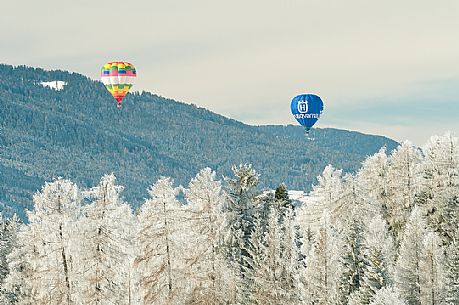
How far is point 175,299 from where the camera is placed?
5672 centimetres

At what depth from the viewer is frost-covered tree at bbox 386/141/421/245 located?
79.9 m

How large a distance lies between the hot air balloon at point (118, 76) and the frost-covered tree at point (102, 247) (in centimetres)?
9853

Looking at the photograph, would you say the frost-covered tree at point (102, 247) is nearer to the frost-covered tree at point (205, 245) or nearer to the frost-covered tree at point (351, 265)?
the frost-covered tree at point (205, 245)

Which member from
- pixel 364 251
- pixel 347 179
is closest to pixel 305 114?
pixel 347 179

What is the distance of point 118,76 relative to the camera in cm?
15325

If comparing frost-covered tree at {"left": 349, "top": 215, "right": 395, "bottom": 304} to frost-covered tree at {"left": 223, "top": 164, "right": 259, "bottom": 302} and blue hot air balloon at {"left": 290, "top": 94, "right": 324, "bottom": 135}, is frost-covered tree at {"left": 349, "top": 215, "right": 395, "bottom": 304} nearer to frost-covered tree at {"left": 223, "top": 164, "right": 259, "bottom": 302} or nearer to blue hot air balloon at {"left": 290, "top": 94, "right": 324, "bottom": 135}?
frost-covered tree at {"left": 223, "top": 164, "right": 259, "bottom": 302}

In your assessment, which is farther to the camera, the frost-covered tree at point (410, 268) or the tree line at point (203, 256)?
the frost-covered tree at point (410, 268)

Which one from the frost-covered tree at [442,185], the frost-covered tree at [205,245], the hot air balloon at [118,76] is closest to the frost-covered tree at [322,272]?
the frost-covered tree at [205,245]

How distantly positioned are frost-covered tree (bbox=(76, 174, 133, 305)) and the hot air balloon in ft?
323

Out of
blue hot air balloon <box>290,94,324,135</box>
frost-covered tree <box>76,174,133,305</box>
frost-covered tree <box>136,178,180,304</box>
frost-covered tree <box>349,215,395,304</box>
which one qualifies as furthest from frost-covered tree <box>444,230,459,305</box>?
blue hot air balloon <box>290,94,324,135</box>

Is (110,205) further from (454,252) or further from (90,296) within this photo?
(454,252)

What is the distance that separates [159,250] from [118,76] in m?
98.4

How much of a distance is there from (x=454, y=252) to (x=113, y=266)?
23.3 meters

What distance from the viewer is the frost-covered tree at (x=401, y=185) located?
79.9 m
